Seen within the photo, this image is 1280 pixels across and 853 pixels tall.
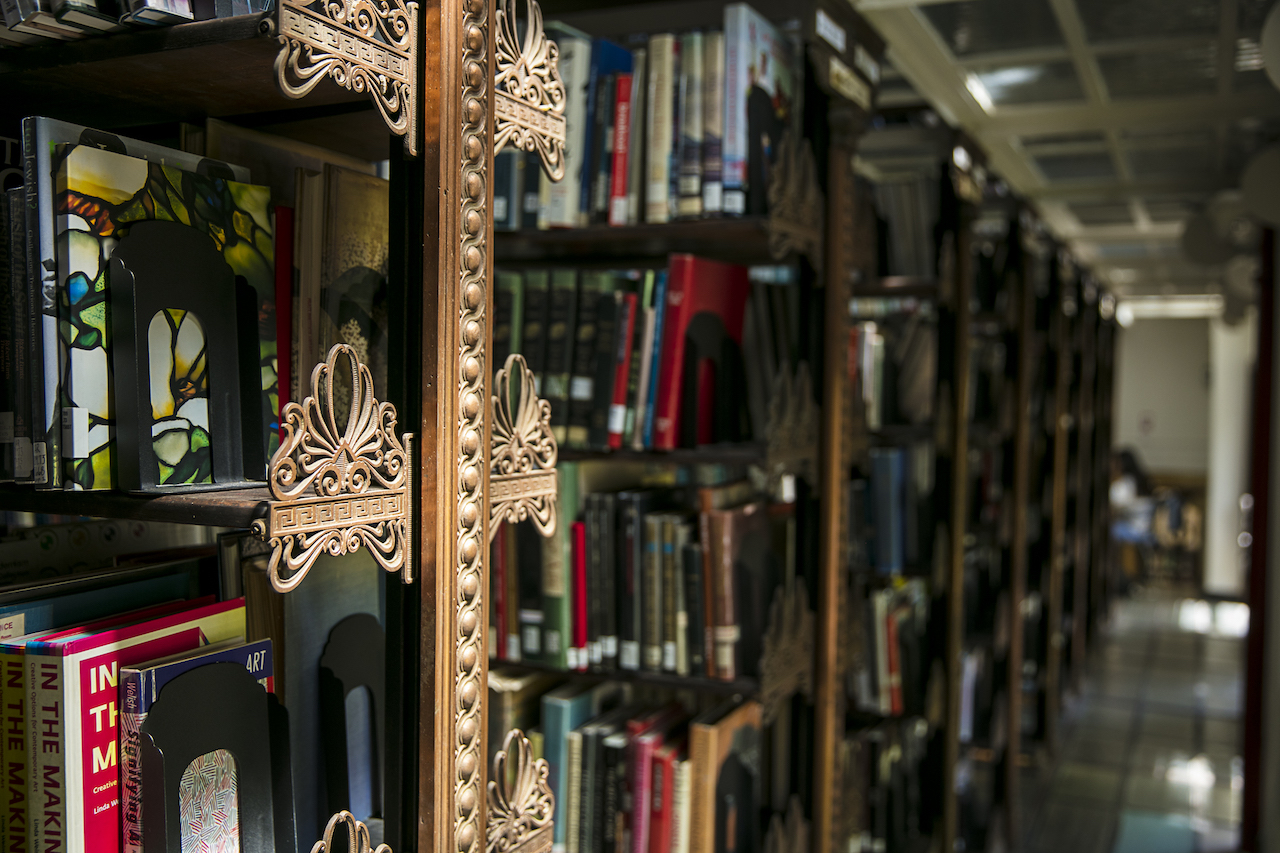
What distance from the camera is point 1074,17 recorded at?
9.09 ft

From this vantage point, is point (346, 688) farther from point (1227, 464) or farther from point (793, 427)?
point (1227, 464)

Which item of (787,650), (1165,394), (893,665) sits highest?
(1165,394)

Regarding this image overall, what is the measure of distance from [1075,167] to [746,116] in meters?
3.38

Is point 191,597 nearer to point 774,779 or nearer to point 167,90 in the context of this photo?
point 167,90

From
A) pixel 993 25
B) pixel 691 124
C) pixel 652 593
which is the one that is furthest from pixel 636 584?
pixel 993 25

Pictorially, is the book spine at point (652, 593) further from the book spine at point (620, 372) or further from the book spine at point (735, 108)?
the book spine at point (735, 108)

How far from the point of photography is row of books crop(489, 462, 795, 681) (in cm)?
174

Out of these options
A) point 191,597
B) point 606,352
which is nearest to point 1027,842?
point 606,352

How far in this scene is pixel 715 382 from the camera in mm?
1808

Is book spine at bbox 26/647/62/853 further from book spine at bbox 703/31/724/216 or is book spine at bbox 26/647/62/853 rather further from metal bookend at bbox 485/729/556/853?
book spine at bbox 703/31/724/216

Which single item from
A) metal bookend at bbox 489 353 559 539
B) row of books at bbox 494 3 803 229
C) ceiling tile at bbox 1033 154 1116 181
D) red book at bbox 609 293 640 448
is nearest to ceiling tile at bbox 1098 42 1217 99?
ceiling tile at bbox 1033 154 1116 181

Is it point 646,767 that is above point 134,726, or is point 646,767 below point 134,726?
below

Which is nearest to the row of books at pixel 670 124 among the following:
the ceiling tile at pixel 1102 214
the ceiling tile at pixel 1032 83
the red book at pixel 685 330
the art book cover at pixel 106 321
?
the red book at pixel 685 330

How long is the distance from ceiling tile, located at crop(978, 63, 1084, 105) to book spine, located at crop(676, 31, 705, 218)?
6.40 feet
